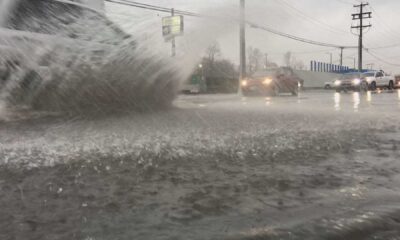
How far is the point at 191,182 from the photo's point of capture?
11.8 ft

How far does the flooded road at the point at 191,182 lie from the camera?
2658 millimetres

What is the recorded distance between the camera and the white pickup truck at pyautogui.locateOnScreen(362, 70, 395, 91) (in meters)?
37.1

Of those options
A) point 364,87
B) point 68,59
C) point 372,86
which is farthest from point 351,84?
point 68,59

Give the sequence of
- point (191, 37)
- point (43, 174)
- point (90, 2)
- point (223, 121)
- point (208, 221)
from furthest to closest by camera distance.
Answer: point (223, 121)
point (191, 37)
point (90, 2)
point (43, 174)
point (208, 221)

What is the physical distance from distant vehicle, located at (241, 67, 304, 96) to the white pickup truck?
47.9ft

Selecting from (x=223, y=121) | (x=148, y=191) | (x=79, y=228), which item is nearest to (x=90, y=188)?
(x=148, y=191)

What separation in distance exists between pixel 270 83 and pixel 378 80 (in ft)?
65.8

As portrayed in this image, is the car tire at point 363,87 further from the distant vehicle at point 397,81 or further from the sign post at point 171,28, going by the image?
the sign post at point 171,28

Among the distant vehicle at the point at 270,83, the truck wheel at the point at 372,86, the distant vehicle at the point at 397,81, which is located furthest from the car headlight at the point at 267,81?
the distant vehicle at the point at 397,81

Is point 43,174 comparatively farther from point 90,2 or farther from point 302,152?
point 90,2

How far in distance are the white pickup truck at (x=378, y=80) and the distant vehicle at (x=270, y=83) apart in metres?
14.6

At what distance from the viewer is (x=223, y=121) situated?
7301mm

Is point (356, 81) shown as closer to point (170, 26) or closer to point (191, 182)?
point (170, 26)

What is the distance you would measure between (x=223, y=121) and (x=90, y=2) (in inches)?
99.7
